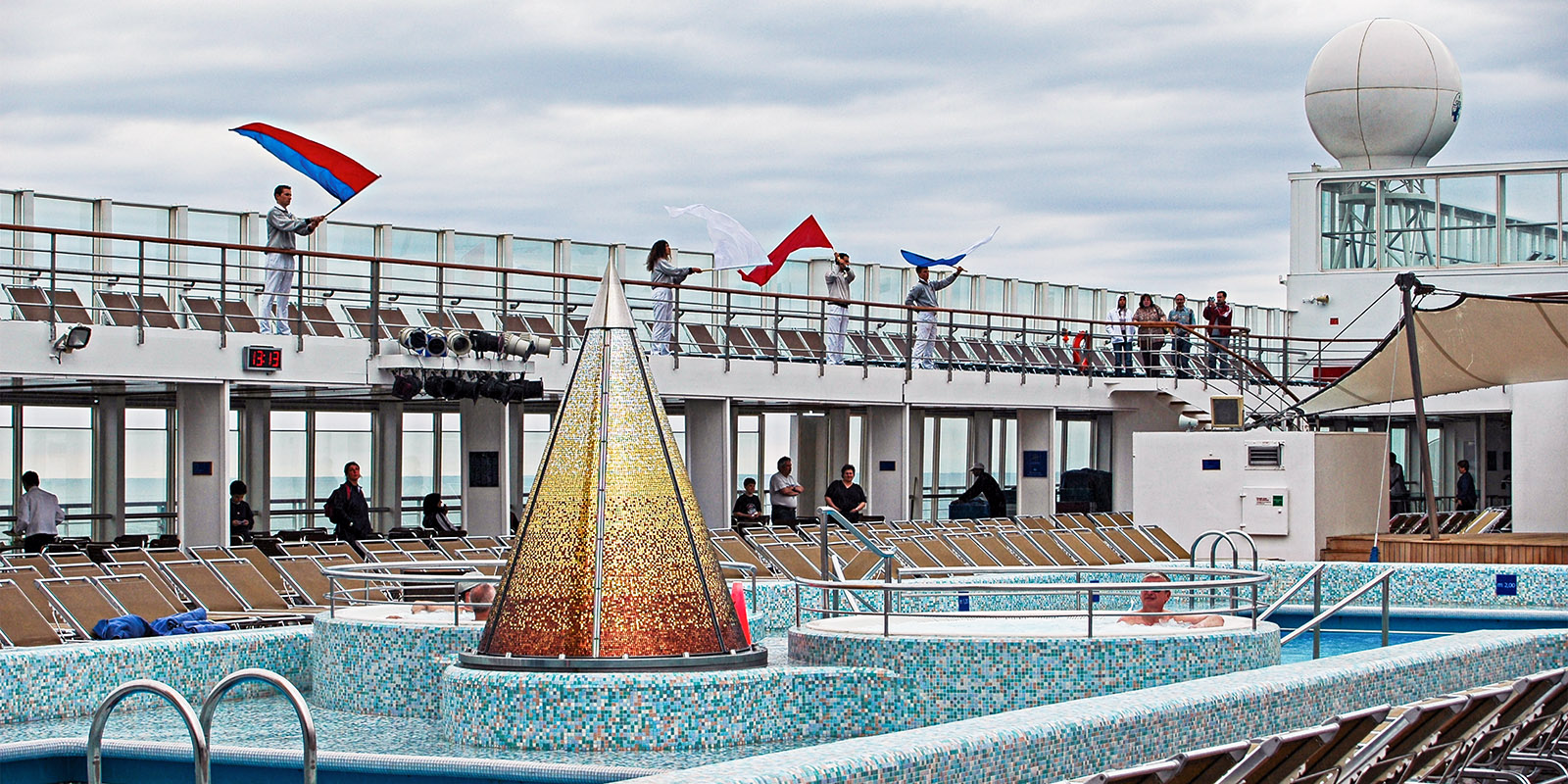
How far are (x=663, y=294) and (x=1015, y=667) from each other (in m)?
8.67

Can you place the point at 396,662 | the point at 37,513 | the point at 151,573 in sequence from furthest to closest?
the point at 37,513
the point at 151,573
the point at 396,662

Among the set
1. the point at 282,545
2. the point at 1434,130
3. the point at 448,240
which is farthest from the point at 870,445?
the point at 1434,130

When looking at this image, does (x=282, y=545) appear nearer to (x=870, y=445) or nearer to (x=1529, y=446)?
(x=870, y=445)

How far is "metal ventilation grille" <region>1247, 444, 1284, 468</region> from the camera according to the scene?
58.7 feet

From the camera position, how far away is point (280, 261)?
1462 cm

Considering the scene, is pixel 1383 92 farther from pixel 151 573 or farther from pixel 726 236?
pixel 151 573

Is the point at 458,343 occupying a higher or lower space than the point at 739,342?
lower

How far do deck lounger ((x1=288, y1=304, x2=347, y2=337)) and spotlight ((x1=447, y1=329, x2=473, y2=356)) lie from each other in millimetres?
966

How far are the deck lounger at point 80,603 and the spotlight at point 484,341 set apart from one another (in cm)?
434

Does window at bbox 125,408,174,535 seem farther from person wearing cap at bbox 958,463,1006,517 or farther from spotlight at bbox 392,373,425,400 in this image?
person wearing cap at bbox 958,463,1006,517

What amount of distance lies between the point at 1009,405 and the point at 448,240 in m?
6.59

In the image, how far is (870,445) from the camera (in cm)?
1973

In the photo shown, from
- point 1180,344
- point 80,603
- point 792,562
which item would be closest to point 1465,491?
point 1180,344

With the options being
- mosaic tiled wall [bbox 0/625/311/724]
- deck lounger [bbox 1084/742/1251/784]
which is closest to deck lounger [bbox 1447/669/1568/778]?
deck lounger [bbox 1084/742/1251/784]
